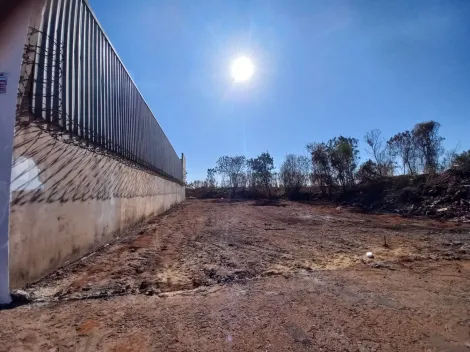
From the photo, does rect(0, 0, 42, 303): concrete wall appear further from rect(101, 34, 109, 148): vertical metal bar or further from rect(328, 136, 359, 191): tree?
rect(328, 136, 359, 191): tree

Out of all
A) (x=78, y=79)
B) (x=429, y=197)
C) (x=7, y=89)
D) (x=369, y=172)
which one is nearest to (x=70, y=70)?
(x=78, y=79)

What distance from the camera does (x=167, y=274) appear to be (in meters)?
5.11

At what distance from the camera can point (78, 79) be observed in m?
6.50

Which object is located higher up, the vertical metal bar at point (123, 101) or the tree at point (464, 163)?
the vertical metal bar at point (123, 101)

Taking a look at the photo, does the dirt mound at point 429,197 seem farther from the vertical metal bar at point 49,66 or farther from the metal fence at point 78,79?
the vertical metal bar at point 49,66

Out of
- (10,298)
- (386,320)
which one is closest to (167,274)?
(10,298)

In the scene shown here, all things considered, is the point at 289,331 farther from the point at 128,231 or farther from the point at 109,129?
the point at 128,231

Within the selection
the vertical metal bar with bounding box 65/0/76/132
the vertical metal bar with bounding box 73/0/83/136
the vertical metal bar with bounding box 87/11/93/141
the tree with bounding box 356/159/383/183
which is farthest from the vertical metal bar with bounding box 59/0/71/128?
the tree with bounding box 356/159/383/183

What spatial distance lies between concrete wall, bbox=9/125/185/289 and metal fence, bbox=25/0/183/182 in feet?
1.85

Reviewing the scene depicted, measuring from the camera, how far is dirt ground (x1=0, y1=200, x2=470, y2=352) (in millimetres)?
→ 2764

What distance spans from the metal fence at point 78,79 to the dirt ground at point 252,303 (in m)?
3.05

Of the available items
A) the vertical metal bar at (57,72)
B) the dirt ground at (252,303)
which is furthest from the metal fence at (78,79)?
the dirt ground at (252,303)

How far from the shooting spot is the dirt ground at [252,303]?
2764 millimetres

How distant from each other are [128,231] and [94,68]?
582 centimetres
